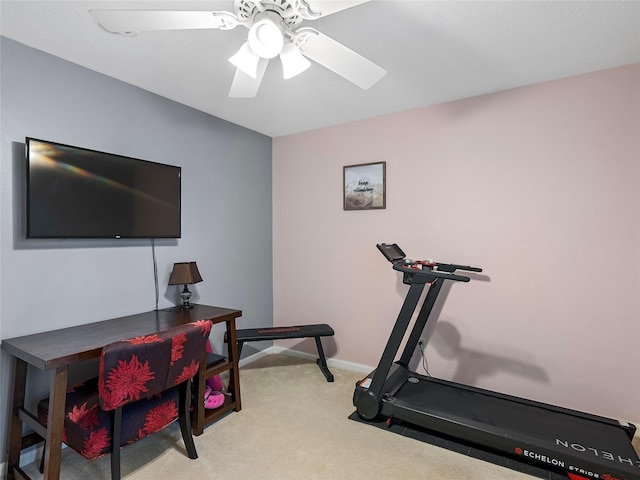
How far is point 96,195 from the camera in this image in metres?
2.18

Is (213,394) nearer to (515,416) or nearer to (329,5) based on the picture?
(515,416)

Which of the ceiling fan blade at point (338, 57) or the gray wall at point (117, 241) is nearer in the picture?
the ceiling fan blade at point (338, 57)

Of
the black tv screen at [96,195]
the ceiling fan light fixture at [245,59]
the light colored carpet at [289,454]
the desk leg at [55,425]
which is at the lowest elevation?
the light colored carpet at [289,454]

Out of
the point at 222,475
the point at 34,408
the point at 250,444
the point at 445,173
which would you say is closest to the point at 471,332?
the point at 445,173

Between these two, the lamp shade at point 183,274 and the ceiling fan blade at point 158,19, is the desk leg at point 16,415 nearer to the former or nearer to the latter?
the lamp shade at point 183,274

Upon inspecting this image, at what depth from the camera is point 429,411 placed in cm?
216

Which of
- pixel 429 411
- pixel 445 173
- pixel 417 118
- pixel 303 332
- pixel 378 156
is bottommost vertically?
pixel 429 411

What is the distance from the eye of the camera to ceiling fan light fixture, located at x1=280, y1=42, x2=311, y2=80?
5.19 ft

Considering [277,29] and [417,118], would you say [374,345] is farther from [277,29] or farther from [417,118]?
[277,29]

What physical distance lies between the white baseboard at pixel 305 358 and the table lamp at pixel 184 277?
3.43 ft

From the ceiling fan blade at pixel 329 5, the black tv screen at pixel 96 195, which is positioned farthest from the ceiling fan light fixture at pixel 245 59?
the black tv screen at pixel 96 195

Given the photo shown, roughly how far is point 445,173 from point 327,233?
124 cm

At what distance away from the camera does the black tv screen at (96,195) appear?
1.92m

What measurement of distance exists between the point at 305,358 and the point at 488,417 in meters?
1.86
